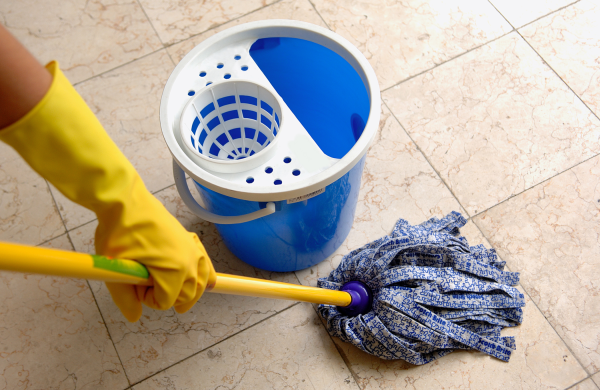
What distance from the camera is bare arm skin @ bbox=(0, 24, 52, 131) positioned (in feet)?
1.59

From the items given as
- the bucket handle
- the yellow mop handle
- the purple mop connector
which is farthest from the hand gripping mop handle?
the purple mop connector

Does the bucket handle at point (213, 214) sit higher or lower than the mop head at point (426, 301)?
higher

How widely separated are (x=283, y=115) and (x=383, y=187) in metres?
0.51

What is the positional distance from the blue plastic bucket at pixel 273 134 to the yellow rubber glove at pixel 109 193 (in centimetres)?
23

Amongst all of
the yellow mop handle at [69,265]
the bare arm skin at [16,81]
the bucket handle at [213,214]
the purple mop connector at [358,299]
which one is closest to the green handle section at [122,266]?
the yellow mop handle at [69,265]

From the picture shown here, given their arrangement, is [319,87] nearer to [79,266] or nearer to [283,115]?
[283,115]

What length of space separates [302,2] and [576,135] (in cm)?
97

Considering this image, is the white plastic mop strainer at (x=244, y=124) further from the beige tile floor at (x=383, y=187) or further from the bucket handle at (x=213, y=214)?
the beige tile floor at (x=383, y=187)

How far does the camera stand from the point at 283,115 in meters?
0.93

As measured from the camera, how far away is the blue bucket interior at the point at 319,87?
1045 millimetres

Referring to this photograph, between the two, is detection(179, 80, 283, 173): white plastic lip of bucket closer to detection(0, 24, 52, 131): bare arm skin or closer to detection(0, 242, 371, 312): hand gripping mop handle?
detection(0, 242, 371, 312): hand gripping mop handle

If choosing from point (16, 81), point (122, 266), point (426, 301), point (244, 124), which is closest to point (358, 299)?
point (426, 301)

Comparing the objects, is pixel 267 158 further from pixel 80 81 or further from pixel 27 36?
pixel 27 36

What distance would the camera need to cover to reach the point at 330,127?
1.22 metres
